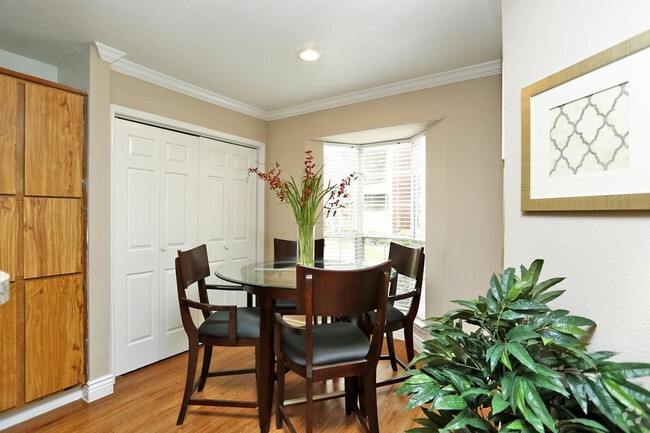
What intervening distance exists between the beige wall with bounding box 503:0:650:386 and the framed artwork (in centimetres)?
4

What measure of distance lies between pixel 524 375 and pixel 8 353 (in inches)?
107

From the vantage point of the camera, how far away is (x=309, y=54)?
2.42 meters

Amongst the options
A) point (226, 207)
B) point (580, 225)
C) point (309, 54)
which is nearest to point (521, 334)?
point (580, 225)

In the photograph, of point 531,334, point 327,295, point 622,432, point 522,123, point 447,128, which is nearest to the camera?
point 622,432

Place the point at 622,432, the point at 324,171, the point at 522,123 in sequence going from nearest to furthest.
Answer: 1. the point at 622,432
2. the point at 522,123
3. the point at 324,171

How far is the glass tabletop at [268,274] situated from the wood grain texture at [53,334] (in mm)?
1027

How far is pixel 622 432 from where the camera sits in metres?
0.70

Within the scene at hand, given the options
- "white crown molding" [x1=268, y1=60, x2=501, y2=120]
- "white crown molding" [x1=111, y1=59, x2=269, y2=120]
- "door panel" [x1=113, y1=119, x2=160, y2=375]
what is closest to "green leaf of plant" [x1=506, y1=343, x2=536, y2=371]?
"white crown molding" [x1=268, y1=60, x2=501, y2=120]

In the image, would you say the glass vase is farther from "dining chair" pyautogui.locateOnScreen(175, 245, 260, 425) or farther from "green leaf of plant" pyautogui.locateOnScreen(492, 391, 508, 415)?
"green leaf of plant" pyautogui.locateOnScreen(492, 391, 508, 415)

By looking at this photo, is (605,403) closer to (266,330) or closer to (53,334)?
(266,330)

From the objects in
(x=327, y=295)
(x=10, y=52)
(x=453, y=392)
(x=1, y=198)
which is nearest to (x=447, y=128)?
(x=327, y=295)

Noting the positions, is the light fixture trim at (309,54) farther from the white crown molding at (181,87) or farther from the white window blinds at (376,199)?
the white window blinds at (376,199)

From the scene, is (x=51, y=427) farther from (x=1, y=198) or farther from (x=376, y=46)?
(x=376, y=46)

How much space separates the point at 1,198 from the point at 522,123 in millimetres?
2775
